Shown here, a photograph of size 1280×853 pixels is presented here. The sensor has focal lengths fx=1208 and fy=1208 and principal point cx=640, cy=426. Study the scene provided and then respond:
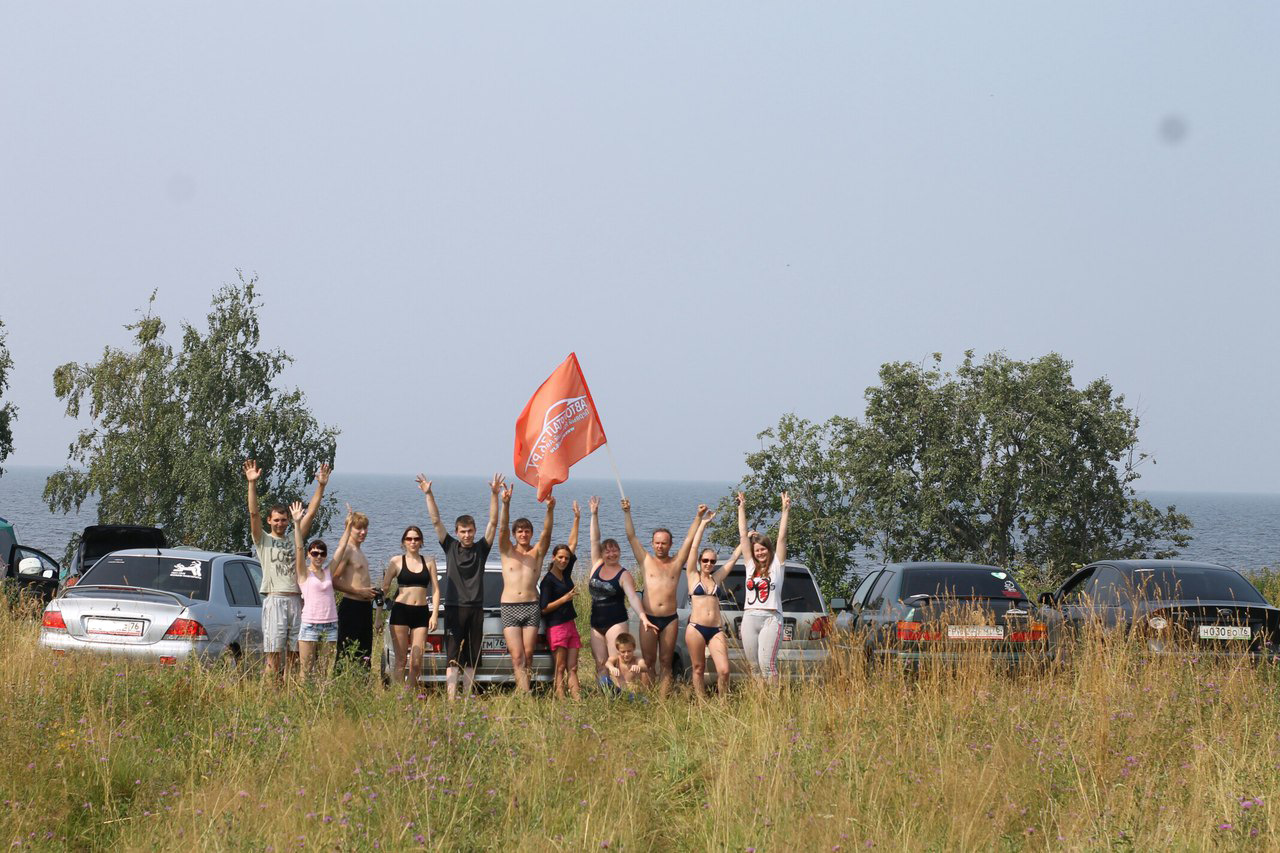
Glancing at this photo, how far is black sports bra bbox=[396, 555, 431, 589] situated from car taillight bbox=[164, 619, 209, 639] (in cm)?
203

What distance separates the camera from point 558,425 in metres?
13.7

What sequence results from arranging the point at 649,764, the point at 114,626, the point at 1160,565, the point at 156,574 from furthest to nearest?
the point at 1160,565 → the point at 156,574 → the point at 114,626 → the point at 649,764

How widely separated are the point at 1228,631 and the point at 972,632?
233 cm

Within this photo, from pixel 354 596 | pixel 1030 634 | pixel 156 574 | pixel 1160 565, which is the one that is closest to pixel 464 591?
pixel 354 596

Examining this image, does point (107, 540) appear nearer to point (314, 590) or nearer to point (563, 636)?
point (314, 590)

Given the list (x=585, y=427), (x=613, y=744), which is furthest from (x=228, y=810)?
(x=585, y=427)

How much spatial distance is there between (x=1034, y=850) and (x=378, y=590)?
271 inches

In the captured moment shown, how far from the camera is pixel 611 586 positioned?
1118cm

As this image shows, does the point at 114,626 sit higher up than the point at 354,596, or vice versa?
the point at 354,596

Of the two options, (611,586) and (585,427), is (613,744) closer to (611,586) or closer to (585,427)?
(611,586)

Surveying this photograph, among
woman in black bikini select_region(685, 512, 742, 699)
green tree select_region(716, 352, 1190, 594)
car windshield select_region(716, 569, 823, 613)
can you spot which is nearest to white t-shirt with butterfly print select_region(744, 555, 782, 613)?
woman in black bikini select_region(685, 512, 742, 699)

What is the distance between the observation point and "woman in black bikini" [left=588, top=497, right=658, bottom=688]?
11.2 meters

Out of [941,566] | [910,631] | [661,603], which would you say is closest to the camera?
Answer: [661,603]

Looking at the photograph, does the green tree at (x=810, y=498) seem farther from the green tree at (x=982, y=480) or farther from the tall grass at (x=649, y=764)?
the tall grass at (x=649, y=764)
